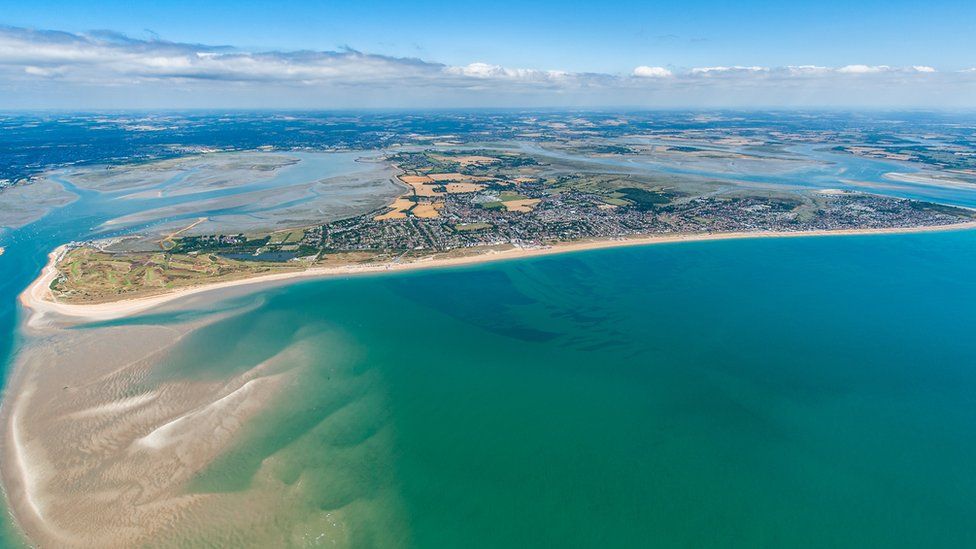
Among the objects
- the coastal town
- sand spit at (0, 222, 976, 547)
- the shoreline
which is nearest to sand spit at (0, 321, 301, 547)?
sand spit at (0, 222, 976, 547)

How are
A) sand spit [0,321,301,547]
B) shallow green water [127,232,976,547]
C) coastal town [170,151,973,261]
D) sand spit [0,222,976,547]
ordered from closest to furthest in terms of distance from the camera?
sand spit [0,222,976,547] → sand spit [0,321,301,547] → shallow green water [127,232,976,547] → coastal town [170,151,973,261]

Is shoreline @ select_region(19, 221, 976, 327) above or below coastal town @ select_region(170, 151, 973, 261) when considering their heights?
below

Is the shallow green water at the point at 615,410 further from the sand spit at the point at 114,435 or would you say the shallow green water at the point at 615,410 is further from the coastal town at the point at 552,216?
the coastal town at the point at 552,216

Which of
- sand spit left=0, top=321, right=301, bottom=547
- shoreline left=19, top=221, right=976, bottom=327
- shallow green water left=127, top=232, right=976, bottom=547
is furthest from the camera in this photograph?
shoreline left=19, top=221, right=976, bottom=327

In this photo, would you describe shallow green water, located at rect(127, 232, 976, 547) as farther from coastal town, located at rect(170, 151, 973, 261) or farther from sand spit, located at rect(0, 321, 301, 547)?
coastal town, located at rect(170, 151, 973, 261)

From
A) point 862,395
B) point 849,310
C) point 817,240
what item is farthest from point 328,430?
point 817,240

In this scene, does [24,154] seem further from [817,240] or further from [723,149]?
[723,149]
